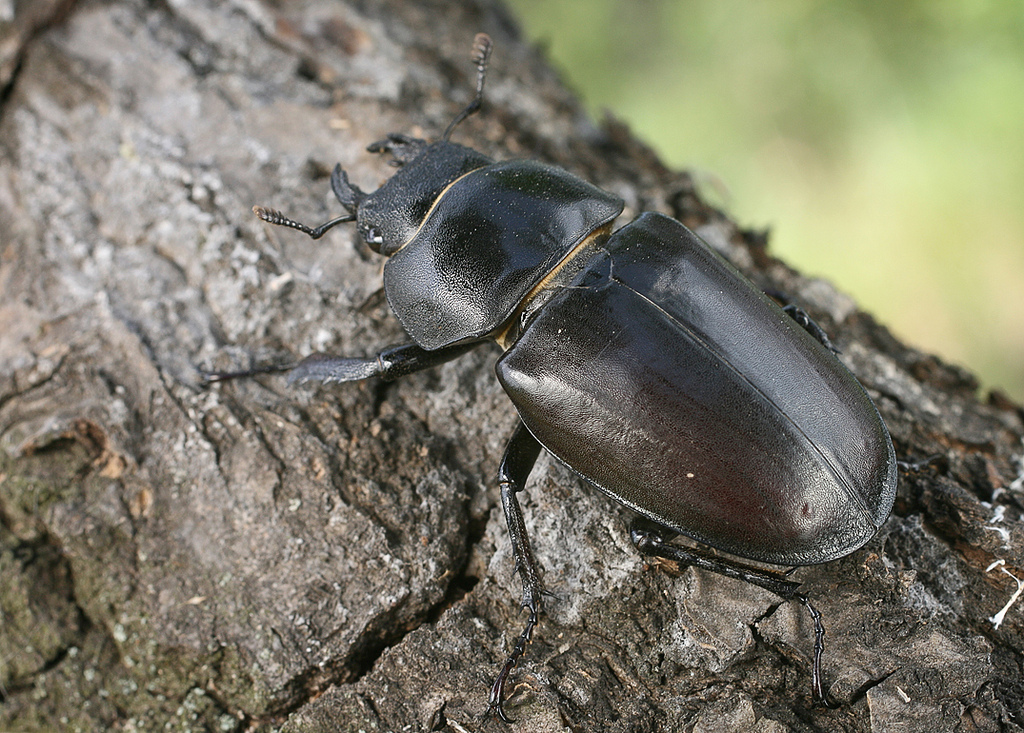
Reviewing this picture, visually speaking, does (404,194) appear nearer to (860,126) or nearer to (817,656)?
(817,656)

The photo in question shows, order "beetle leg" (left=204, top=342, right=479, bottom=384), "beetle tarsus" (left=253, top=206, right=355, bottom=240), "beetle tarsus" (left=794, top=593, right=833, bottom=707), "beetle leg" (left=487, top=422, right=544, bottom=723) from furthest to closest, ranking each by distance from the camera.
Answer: "beetle tarsus" (left=253, top=206, right=355, bottom=240) < "beetle leg" (left=204, top=342, right=479, bottom=384) < "beetle leg" (left=487, top=422, right=544, bottom=723) < "beetle tarsus" (left=794, top=593, right=833, bottom=707)

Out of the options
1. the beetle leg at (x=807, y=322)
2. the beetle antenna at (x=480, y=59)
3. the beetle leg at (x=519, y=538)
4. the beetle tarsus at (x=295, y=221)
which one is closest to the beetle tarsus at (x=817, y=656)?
the beetle leg at (x=519, y=538)

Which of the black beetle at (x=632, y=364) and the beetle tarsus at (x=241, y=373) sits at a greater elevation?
the black beetle at (x=632, y=364)

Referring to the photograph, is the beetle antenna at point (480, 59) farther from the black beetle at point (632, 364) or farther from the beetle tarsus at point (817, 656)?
the beetle tarsus at point (817, 656)

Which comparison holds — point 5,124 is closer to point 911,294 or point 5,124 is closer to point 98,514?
point 98,514

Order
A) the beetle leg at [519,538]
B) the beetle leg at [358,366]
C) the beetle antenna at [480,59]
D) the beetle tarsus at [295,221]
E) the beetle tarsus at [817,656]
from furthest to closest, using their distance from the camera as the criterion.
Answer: the beetle antenna at [480,59], the beetle tarsus at [295,221], the beetle leg at [358,366], the beetle leg at [519,538], the beetle tarsus at [817,656]

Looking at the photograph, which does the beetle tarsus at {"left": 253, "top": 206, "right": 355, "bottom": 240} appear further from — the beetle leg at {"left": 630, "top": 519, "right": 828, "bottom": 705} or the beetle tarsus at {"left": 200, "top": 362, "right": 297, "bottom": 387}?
the beetle leg at {"left": 630, "top": 519, "right": 828, "bottom": 705}

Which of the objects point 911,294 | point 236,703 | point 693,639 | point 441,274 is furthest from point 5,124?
point 911,294

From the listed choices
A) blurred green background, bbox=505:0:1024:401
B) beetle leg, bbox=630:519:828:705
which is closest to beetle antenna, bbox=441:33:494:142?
beetle leg, bbox=630:519:828:705

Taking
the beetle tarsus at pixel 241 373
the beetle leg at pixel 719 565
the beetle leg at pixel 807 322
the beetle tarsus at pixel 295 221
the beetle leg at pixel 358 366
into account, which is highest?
the beetle leg at pixel 807 322
